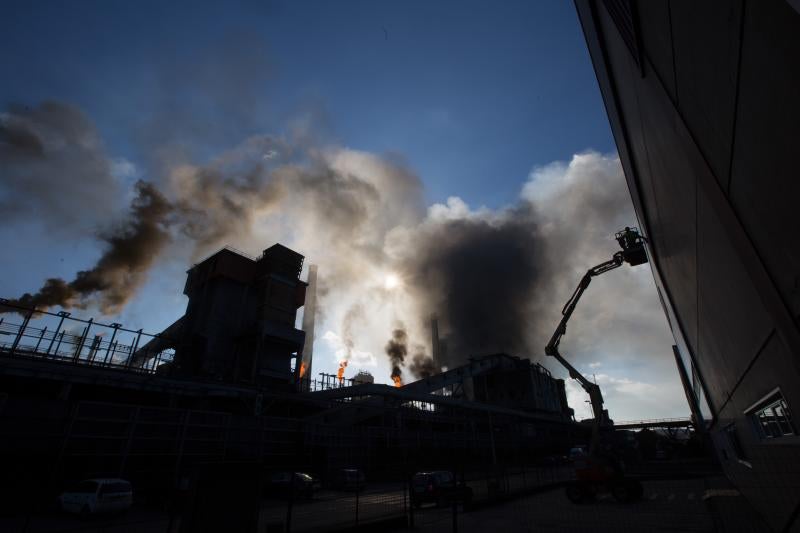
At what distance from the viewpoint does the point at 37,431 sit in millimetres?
12711

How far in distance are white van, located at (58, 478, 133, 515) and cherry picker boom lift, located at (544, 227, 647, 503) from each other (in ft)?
58.7

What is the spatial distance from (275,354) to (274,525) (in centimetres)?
3350

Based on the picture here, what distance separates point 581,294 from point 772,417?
2525 centimetres

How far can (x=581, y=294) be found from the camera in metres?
29.1

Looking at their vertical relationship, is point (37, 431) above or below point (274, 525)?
above

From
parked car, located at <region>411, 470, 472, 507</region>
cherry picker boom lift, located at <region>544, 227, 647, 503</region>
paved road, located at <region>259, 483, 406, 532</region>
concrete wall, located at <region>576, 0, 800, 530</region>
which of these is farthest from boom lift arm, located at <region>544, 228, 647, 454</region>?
concrete wall, located at <region>576, 0, 800, 530</region>

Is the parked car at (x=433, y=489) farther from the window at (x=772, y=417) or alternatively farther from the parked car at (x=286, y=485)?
the window at (x=772, y=417)

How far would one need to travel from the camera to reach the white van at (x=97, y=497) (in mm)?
12625

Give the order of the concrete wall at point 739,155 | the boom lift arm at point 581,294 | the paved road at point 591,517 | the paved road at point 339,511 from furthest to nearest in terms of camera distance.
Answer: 1. the boom lift arm at point 581,294
2. the paved road at point 591,517
3. the paved road at point 339,511
4. the concrete wall at point 739,155

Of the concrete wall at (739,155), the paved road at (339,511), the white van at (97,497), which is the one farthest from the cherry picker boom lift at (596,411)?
the white van at (97,497)

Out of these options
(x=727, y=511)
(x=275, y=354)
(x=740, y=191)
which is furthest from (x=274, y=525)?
(x=275, y=354)

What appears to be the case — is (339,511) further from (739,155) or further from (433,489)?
(739,155)

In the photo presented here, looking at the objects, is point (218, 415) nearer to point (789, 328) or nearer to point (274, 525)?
point (274, 525)

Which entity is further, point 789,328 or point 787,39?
point 789,328
